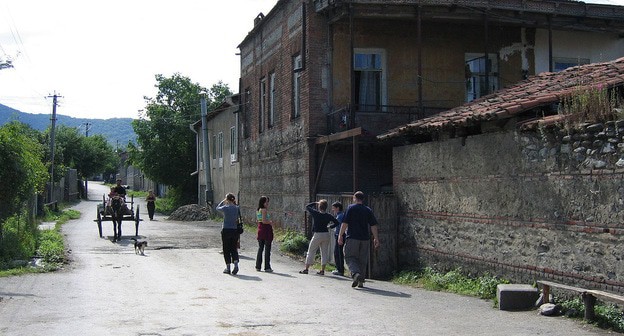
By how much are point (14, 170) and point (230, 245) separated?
18.1 ft

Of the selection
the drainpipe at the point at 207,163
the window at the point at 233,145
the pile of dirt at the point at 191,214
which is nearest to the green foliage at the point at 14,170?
the window at the point at 233,145

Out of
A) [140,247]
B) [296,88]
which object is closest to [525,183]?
[140,247]

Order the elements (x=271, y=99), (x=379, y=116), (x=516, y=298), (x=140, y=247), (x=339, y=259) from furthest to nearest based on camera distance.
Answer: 1. (x=271, y=99)
2. (x=379, y=116)
3. (x=140, y=247)
4. (x=339, y=259)
5. (x=516, y=298)

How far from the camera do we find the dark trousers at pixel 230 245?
15977 millimetres

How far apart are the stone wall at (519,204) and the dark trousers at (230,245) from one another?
147 inches

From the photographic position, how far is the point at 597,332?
9234 mm

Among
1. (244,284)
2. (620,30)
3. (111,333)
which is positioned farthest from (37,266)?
(620,30)

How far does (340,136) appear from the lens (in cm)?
1892

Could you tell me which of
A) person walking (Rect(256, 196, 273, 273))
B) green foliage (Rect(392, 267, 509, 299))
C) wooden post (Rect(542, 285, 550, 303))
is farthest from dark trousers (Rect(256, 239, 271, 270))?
wooden post (Rect(542, 285, 550, 303))

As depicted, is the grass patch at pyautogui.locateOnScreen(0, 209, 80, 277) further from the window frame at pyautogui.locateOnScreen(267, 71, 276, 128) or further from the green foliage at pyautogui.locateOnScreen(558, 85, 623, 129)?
the green foliage at pyautogui.locateOnScreen(558, 85, 623, 129)

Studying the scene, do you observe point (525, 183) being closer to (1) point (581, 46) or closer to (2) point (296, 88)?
(2) point (296, 88)

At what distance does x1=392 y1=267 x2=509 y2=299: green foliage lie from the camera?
501 inches

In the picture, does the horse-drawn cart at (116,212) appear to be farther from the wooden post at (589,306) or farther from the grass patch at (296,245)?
the wooden post at (589,306)

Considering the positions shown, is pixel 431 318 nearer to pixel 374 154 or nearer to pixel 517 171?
pixel 517 171
